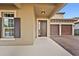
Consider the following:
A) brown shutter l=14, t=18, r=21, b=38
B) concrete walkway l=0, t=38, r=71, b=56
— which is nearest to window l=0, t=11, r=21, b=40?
brown shutter l=14, t=18, r=21, b=38

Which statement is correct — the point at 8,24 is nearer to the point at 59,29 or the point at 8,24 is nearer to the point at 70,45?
the point at 70,45

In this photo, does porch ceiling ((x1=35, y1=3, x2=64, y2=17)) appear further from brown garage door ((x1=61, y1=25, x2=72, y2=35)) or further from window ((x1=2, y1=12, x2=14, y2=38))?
brown garage door ((x1=61, y1=25, x2=72, y2=35))

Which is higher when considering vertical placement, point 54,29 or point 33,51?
point 54,29

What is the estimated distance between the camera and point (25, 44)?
32.0 feet

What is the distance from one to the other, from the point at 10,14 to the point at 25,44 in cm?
197

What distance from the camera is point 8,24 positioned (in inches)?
394

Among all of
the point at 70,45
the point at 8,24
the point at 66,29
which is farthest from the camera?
the point at 66,29

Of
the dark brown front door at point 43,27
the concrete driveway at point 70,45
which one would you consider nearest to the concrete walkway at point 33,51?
the concrete driveway at point 70,45

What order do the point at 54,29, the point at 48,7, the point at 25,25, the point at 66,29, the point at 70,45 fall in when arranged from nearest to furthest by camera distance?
the point at 25,25
the point at 70,45
the point at 48,7
the point at 54,29
the point at 66,29

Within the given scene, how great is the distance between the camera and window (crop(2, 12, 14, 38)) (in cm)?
975

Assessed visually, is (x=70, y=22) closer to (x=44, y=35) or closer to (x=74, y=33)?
(x=74, y=33)

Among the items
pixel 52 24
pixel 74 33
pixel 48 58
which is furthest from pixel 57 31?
pixel 48 58

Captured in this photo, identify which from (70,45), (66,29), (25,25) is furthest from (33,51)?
(66,29)

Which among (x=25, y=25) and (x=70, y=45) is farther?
(x=70, y=45)
